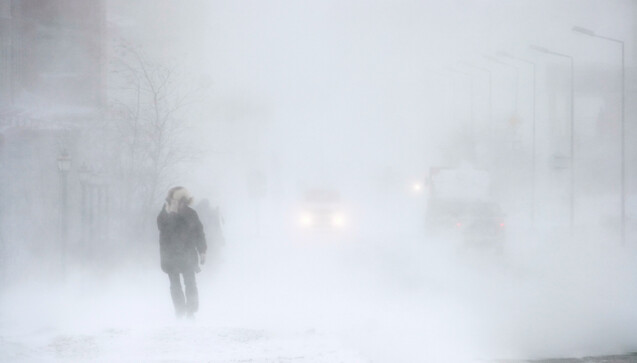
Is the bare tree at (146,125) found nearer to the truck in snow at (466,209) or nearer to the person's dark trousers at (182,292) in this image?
the truck in snow at (466,209)

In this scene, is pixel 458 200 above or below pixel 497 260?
above

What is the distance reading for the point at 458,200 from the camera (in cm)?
2420

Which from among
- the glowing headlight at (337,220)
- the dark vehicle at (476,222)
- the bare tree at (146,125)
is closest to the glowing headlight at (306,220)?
the glowing headlight at (337,220)

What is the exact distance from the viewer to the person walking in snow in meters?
9.07

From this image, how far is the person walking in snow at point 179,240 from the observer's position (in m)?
9.07

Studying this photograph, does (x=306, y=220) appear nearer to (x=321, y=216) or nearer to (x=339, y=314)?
(x=321, y=216)

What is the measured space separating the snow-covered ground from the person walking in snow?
0.45 meters

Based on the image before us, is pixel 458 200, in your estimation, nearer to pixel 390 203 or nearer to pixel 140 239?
pixel 140 239

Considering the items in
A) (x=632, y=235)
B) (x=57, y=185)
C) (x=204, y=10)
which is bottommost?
(x=632, y=235)

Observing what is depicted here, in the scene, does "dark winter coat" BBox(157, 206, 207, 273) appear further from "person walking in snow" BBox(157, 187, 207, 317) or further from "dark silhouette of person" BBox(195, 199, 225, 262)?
"dark silhouette of person" BBox(195, 199, 225, 262)

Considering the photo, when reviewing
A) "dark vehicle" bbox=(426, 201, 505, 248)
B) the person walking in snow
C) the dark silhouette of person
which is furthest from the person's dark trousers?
"dark vehicle" bbox=(426, 201, 505, 248)

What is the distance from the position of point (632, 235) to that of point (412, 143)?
57574 millimetres

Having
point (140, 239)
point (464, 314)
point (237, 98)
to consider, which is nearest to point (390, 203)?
point (237, 98)

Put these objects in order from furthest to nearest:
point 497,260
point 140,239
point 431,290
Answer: point 497,260 → point 140,239 → point 431,290
